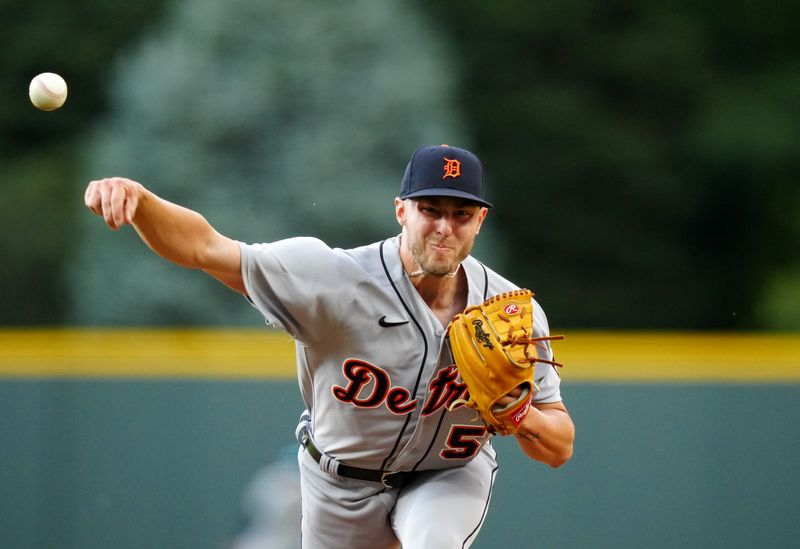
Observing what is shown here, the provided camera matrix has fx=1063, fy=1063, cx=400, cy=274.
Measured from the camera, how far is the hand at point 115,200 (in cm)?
220

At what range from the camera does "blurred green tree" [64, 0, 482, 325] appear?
616 cm

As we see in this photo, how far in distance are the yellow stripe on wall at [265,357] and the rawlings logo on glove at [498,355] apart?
2037 mm

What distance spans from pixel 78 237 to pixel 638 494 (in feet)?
11.1

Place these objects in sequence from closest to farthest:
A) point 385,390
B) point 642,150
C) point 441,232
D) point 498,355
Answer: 1. point 498,355
2. point 441,232
3. point 385,390
4. point 642,150

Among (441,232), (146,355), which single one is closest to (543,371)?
(441,232)

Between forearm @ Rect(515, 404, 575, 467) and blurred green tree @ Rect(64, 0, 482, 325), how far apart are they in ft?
10.7

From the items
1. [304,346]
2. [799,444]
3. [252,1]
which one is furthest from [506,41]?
[304,346]

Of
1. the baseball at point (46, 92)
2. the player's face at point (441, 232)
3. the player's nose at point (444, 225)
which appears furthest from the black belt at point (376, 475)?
the baseball at point (46, 92)

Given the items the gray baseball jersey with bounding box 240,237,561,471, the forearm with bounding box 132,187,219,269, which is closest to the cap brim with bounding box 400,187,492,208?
the gray baseball jersey with bounding box 240,237,561,471

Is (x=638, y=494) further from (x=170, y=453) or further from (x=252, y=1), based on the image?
(x=252, y=1)

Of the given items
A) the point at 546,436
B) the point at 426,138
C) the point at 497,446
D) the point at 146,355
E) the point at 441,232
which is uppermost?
the point at 426,138

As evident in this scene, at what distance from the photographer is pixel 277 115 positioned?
253 inches

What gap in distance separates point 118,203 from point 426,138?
169 inches

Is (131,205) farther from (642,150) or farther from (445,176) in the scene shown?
(642,150)
